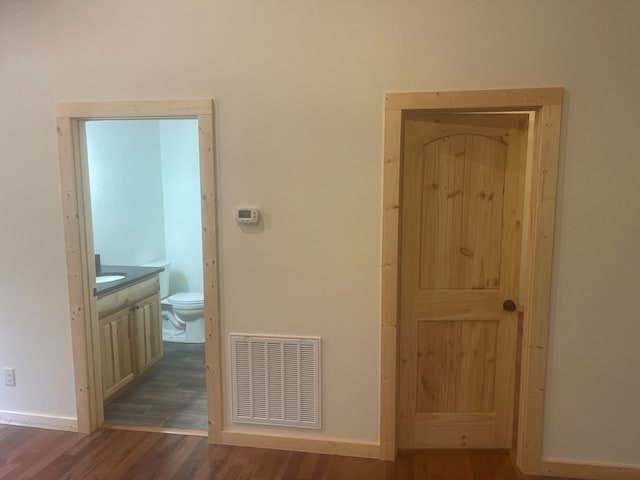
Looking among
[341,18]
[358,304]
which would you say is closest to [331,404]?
[358,304]

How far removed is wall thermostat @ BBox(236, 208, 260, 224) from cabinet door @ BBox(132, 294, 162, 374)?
5.21 feet

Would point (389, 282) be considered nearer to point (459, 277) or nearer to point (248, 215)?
point (459, 277)

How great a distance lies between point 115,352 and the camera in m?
3.54

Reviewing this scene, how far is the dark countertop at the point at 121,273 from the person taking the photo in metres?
3.33

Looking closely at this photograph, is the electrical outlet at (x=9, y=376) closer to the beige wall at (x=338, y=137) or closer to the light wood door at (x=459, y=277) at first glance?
the beige wall at (x=338, y=137)

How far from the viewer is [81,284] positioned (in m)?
3.02

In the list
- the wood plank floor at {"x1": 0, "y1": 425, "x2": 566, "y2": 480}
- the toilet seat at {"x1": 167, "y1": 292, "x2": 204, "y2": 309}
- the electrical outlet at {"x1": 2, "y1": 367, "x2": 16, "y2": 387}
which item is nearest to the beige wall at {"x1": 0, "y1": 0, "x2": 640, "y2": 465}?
the wood plank floor at {"x1": 0, "y1": 425, "x2": 566, "y2": 480}

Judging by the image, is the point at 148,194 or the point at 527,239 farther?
the point at 148,194

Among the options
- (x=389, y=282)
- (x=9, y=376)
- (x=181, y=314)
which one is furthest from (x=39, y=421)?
(x=389, y=282)

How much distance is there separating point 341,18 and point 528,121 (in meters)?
1.18

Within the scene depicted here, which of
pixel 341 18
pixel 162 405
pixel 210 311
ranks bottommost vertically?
pixel 162 405

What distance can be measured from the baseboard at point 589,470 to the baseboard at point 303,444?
962mm

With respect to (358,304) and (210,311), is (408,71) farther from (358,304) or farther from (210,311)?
(210,311)

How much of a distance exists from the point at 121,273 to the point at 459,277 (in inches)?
106
